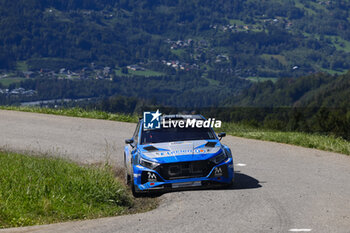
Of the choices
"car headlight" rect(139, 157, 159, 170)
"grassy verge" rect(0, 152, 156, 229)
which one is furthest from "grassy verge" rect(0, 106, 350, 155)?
"grassy verge" rect(0, 152, 156, 229)

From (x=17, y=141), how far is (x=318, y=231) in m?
12.9

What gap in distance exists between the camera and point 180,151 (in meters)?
10.9

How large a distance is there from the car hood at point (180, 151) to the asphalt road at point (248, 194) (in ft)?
2.46

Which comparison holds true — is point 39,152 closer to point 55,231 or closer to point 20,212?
point 20,212

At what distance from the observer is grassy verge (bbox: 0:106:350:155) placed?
16406mm

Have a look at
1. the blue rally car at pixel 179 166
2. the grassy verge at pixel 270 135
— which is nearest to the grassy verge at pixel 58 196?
the blue rally car at pixel 179 166

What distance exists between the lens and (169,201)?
9852 millimetres

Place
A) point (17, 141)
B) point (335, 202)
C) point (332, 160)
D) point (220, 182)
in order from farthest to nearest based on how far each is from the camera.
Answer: point (17, 141) < point (332, 160) < point (220, 182) < point (335, 202)

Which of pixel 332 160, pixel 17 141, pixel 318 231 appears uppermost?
pixel 318 231

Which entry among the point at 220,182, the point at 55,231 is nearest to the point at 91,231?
the point at 55,231

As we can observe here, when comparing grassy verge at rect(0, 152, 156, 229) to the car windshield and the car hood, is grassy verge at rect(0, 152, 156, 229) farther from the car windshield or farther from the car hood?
the car windshield

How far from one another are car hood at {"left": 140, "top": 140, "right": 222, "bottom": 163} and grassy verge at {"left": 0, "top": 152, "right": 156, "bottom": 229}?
2.80 feet

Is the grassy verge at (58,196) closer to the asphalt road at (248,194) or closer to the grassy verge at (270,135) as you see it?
the asphalt road at (248,194)

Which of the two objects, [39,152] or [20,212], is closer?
[20,212]
